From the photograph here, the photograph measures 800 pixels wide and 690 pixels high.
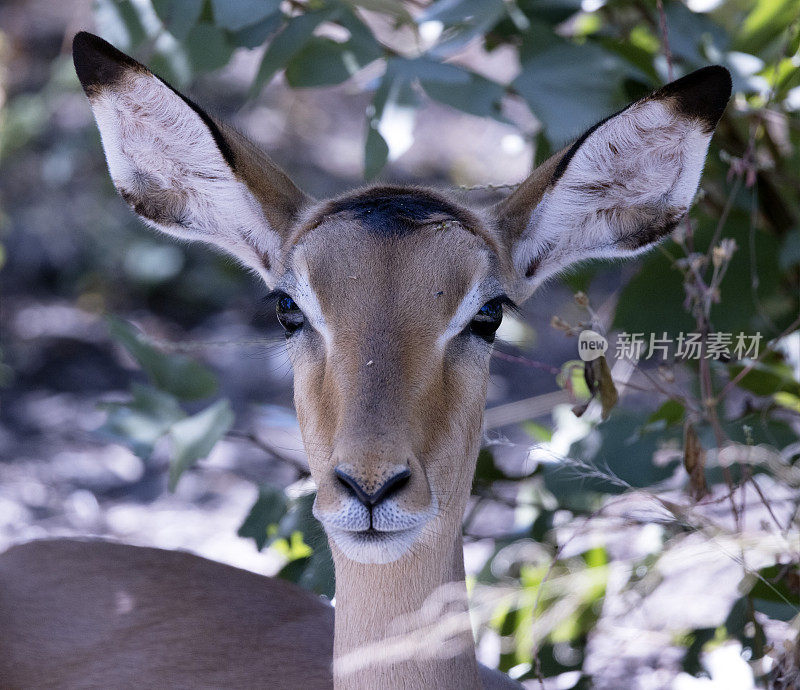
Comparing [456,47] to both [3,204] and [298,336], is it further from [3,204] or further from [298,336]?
[3,204]

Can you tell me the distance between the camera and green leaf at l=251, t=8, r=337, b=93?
353 centimetres

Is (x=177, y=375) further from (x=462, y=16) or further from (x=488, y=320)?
(x=462, y=16)

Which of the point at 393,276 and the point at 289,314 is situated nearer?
the point at 393,276

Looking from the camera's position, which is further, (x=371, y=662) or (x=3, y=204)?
(x=3, y=204)

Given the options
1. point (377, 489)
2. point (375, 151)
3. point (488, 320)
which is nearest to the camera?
point (377, 489)

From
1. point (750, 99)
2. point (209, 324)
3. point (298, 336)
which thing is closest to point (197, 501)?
point (209, 324)

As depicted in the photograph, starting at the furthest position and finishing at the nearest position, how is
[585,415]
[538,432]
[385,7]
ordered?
[538,432], [585,415], [385,7]

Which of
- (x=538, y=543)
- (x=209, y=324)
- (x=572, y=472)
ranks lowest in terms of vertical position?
(x=209, y=324)

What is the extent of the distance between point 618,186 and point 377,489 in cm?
130

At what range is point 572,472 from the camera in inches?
141

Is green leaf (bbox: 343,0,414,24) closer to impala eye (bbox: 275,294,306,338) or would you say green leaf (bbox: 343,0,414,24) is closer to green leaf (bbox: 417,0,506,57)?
green leaf (bbox: 417,0,506,57)

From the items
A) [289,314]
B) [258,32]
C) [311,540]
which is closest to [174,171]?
[289,314]

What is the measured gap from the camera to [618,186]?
300cm

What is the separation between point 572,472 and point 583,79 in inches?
56.2
